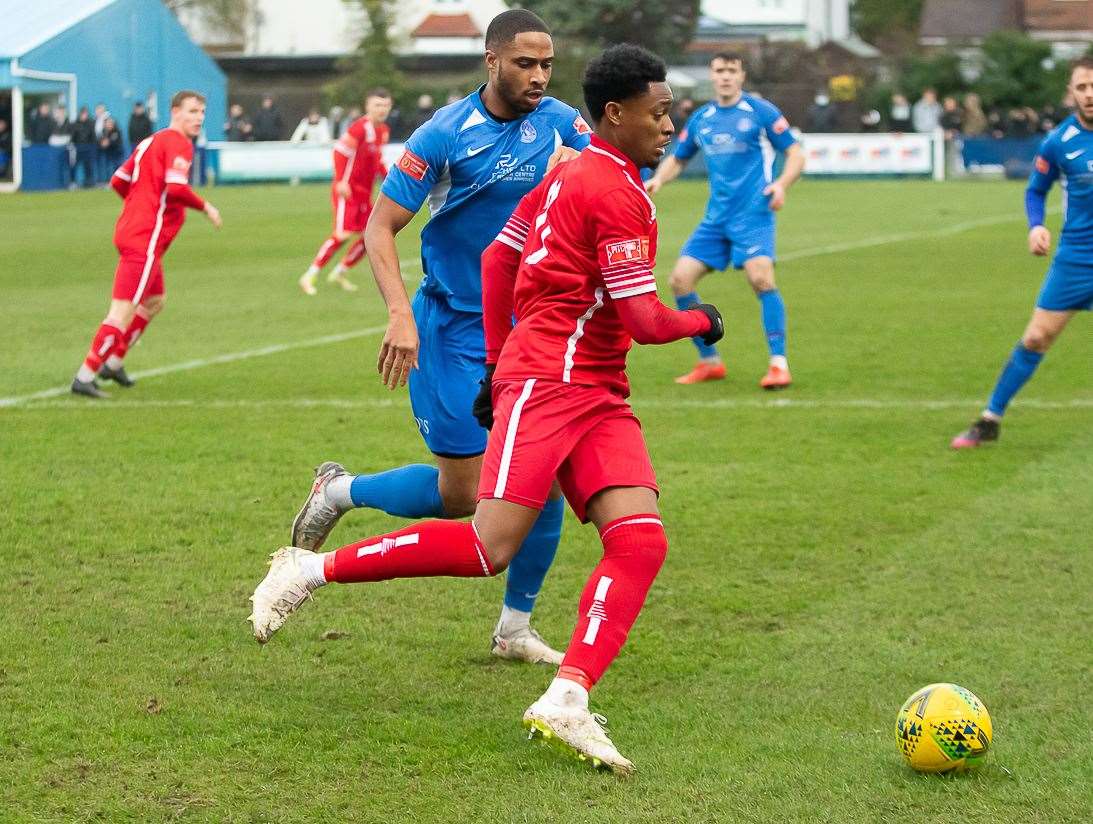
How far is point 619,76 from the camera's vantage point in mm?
4617

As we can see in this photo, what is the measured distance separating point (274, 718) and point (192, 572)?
1811 mm

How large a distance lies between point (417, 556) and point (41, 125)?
37.3 metres

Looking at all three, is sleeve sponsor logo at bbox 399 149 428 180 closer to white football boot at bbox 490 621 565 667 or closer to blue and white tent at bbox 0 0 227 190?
white football boot at bbox 490 621 565 667

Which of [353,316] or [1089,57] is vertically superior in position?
[1089,57]

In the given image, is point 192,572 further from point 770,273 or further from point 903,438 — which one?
point 770,273

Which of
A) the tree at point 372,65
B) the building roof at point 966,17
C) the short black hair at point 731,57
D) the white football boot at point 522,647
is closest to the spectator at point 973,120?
the tree at point 372,65

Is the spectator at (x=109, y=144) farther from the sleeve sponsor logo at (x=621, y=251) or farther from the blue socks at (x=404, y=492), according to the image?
the sleeve sponsor logo at (x=621, y=251)

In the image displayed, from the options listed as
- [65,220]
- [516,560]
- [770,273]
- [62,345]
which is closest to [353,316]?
[62,345]

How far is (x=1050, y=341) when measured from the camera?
30.4 feet

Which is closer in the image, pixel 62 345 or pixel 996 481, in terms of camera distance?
pixel 996 481

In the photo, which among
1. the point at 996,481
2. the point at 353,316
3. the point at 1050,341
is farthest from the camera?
the point at 353,316

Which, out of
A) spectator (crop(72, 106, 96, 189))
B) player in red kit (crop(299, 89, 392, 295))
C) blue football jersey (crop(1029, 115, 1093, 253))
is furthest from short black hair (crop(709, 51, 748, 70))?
spectator (crop(72, 106, 96, 189))

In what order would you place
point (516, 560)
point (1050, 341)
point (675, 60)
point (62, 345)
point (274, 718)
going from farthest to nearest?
point (675, 60)
point (62, 345)
point (1050, 341)
point (516, 560)
point (274, 718)

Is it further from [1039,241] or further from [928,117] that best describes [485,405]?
[928,117]
